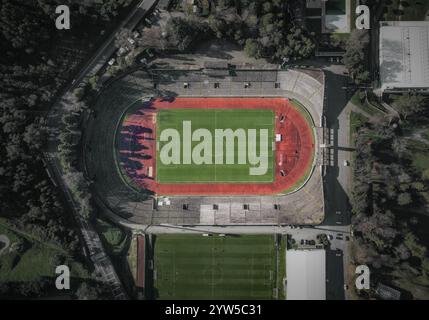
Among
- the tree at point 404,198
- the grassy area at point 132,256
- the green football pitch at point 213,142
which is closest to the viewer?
the tree at point 404,198

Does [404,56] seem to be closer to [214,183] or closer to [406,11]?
[406,11]

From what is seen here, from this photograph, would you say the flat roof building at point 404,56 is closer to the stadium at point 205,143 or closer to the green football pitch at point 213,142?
the stadium at point 205,143

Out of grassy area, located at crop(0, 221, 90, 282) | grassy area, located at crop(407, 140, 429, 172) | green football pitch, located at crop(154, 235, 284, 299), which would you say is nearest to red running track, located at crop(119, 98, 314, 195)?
green football pitch, located at crop(154, 235, 284, 299)

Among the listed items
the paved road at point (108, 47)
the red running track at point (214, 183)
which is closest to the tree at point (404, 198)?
the red running track at point (214, 183)

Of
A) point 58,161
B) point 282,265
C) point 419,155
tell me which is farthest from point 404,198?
point 58,161

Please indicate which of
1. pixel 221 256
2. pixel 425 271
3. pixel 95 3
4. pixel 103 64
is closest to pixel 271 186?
pixel 221 256

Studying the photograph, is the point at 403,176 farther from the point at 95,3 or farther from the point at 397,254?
the point at 95,3
